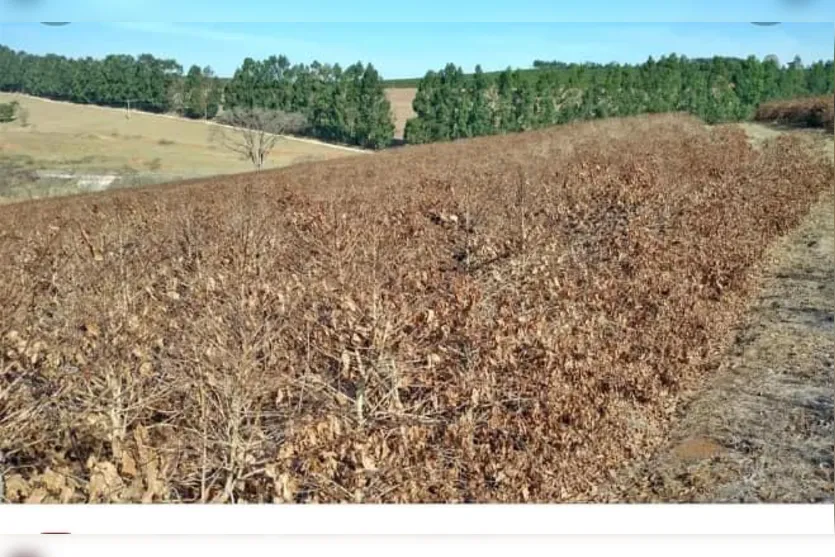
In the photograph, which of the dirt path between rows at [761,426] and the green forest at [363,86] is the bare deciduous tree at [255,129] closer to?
the green forest at [363,86]

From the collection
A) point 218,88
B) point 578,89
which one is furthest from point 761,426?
point 218,88

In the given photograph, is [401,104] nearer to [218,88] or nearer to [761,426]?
[218,88]

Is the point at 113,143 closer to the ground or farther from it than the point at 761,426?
farther from it
